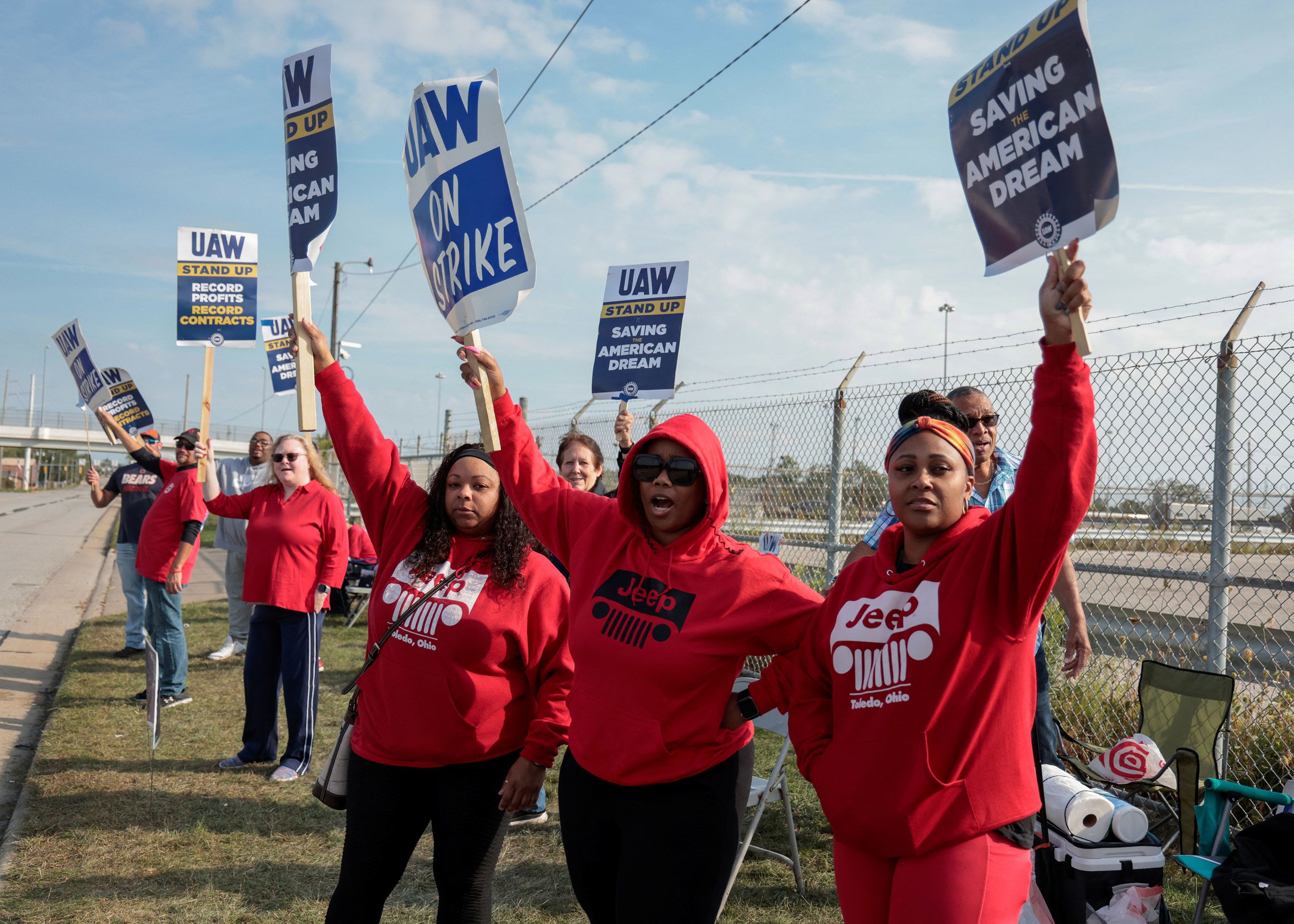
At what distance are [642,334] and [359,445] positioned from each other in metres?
5.04

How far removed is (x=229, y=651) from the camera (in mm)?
8992

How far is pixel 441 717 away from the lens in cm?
278

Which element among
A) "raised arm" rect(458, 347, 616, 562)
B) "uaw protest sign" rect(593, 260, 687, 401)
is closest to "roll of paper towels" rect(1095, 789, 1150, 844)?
"raised arm" rect(458, 347, 616, 562)

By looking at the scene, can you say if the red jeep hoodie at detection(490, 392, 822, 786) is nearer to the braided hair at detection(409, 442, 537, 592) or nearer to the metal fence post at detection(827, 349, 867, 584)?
the braided hair at detection(409, 442, 537, 592)

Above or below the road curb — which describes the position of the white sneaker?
above

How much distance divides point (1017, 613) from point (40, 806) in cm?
527

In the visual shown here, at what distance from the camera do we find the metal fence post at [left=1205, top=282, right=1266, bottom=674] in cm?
444

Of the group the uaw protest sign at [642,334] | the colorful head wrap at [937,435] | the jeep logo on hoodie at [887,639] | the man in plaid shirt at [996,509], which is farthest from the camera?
the uaw protest sign at [642,334]

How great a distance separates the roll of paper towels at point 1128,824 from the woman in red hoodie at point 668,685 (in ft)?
4.78

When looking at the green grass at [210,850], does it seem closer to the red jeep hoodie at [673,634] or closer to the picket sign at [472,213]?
the red jeep hoodie at [673,634]

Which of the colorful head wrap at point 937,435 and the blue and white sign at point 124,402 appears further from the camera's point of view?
the blue and white sign at point 124,402

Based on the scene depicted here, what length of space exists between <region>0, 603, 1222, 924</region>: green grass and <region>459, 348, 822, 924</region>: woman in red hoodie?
2.58ft

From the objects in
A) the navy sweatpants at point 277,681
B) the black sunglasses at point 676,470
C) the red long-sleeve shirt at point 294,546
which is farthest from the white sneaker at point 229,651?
the black sunglasses at point 676,470

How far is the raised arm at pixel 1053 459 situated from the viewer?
1.86 metres
